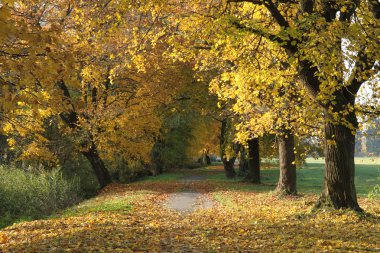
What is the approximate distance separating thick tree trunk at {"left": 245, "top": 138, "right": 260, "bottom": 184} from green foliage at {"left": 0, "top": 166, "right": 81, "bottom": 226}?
14.0 m

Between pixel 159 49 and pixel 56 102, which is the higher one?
pixel 159 49

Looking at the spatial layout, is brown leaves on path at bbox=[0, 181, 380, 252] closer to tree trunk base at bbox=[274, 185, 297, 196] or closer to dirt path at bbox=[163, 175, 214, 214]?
dirt path at bbox=[163, 175, 214, 214]

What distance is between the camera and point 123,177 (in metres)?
35.9

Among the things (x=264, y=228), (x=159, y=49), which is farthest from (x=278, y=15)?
(x=159, y=49)

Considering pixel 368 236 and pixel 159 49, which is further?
pixel 159 49

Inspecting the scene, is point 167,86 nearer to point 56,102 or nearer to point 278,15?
point 278,15

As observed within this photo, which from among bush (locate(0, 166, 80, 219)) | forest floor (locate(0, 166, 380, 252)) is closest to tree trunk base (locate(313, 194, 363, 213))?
forest floor (locate(0, 166, 380, 252))

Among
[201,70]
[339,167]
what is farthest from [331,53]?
[201,70]

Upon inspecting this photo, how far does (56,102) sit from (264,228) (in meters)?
6.54

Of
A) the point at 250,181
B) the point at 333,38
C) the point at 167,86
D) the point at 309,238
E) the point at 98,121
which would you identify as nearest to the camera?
the point at 309,238

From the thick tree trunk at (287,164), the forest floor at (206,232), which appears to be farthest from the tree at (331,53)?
the thick tree trunk at (287,164)

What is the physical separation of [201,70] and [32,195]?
369 inches

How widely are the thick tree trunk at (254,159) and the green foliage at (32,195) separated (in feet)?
45.9

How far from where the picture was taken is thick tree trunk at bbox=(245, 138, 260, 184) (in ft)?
95.7
